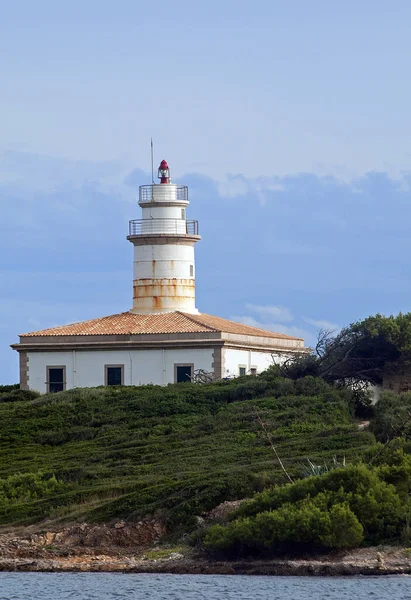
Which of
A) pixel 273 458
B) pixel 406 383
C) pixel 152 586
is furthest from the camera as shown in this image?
pixel 406 383

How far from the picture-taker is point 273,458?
3956cm

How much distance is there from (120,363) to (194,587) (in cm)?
2366

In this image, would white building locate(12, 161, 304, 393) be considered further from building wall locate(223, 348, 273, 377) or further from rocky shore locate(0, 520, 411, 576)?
rocky shore locate(0, 520, 411, 576)

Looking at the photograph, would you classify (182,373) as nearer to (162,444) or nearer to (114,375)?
(114,375)

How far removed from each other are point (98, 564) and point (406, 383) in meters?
20.2

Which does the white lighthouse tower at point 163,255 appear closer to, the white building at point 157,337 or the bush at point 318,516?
the white building at point 157,337

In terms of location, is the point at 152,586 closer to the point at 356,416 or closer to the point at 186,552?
the point at 186,552

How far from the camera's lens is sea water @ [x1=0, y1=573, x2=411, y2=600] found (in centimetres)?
2948

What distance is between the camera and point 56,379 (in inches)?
2151

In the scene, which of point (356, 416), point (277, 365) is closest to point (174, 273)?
point (277, 365)

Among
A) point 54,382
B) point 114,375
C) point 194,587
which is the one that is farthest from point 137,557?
point 54,382

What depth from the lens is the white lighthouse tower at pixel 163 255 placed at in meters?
56.6

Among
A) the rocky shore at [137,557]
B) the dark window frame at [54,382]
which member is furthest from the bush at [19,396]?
the rocky shore at [137,557]

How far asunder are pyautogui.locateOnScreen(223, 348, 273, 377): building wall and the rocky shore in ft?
59.6
